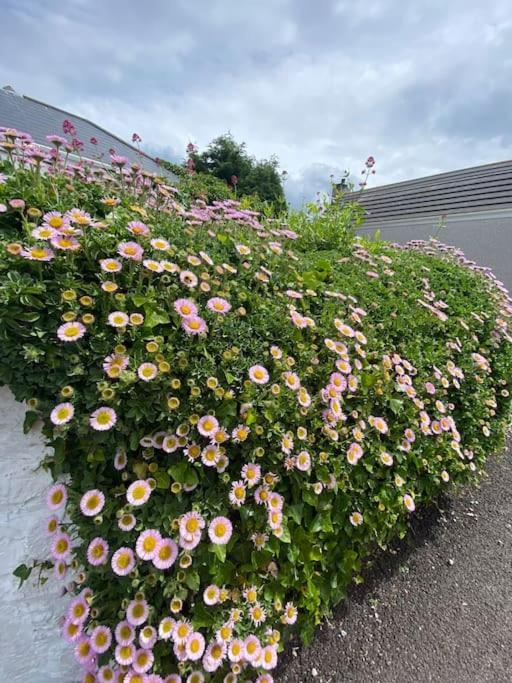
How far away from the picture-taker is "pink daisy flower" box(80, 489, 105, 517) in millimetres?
1068

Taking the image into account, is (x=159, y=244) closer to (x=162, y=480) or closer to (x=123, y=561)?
(x=162, y=480)

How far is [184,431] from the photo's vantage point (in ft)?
3.88

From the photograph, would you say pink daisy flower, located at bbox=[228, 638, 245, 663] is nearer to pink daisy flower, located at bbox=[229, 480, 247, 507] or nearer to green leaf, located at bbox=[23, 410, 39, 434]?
pink daisy flower, located at bbox=[229, 480, 247, 507]

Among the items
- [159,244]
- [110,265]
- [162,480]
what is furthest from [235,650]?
[159,244]

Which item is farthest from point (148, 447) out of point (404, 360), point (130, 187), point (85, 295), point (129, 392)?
point (130, 187)

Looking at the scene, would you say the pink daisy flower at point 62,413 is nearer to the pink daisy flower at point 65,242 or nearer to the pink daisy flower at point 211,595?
the pink daisy flower at point 65,242

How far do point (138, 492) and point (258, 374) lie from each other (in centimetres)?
58

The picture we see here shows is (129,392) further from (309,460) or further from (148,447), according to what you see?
(309,460)

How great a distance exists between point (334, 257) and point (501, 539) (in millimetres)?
2305

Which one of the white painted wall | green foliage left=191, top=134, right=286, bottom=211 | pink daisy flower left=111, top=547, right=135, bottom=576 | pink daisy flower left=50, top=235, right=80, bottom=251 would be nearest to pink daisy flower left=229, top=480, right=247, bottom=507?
pink daisy flower left=111, top=547, right=135, bottom=576

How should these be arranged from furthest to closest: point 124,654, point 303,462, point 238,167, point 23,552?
1. point 238,167
2. point 303,462
3. point 23,552
4. point 124,654

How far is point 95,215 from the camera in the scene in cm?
154

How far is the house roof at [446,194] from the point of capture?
996 centimetres

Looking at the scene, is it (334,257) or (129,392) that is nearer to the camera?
(129,392)
